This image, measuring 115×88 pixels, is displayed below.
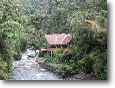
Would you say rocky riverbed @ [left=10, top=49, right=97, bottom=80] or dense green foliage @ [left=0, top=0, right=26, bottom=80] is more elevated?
dense green foliage @ [left=0, top=0, right=26, bottom=80]

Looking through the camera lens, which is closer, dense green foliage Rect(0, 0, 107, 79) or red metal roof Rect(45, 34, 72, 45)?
dense green foliage Rect(0, 0, 107, 79)

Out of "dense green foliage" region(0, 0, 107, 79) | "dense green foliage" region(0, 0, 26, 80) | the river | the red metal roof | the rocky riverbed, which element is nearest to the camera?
"dense green foliage" region(0, 0, 26, 80)

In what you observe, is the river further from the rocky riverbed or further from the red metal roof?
the red metal roof

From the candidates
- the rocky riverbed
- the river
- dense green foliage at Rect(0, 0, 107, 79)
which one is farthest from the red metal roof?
the river

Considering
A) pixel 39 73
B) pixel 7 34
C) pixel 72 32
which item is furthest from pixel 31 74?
pixel 7 34

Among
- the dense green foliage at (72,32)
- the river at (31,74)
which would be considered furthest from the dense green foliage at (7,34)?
the river at (31,74)

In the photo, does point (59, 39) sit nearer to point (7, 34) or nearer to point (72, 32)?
point (72, 32)

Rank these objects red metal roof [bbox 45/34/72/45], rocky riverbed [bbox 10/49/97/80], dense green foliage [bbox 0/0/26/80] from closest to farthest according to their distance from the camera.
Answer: dense green foliage [bbox 0/0/26/80], rocky riverbed [bbox 10/49/97/80], red metal roof [bbox 45/34/72/45]

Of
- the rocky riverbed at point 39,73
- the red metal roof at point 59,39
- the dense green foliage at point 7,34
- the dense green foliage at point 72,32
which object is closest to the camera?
the dense green foliage at point 7,34

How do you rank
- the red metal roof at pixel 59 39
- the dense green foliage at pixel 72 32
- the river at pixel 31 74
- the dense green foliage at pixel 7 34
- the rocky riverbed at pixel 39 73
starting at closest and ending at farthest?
the dense green foliage at pixel 7 34 → the dense green foliage at pixel 72 32 → the rocky riverbed at pixel 39 73 → the river at pixel 31 74 → the red metal roof at pixel 59 39

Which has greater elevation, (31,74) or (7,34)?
(7,34)

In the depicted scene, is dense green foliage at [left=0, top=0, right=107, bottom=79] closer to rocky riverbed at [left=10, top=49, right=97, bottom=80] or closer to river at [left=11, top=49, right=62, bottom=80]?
rocky riverbed at [left=10, top=49, right=97, bottom=80]

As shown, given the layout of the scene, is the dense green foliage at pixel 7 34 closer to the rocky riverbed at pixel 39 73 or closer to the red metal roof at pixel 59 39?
the rocky riverbed at pixel 39 73

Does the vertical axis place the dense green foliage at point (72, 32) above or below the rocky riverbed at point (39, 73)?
above
